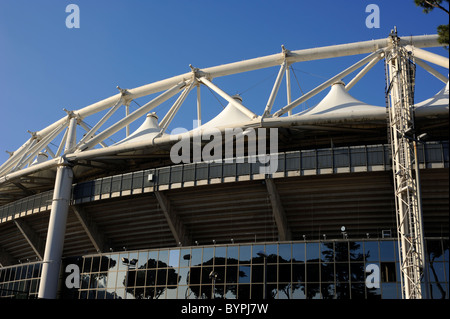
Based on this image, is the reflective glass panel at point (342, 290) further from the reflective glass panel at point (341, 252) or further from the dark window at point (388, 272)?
the dark window at point (388, 272)

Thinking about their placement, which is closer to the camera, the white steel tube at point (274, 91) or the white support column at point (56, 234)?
the white steel tube at point (274, 91)

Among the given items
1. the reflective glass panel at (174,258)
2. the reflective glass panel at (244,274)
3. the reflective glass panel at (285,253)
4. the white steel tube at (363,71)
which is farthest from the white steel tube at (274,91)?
the reflective glass panel at (174,258)

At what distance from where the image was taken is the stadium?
3384 centimetres

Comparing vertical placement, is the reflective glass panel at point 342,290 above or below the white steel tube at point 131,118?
below

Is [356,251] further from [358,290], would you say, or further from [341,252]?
[358,290]

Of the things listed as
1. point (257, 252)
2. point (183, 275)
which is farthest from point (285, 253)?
point (183, 275)

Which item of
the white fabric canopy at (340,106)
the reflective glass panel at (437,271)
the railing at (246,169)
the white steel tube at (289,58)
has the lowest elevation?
the reflective glass panel at (437,271)

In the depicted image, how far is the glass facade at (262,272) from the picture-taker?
3319 centimetres

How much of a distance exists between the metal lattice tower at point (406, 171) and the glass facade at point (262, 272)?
1.38 metres

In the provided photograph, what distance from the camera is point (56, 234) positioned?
42.3m

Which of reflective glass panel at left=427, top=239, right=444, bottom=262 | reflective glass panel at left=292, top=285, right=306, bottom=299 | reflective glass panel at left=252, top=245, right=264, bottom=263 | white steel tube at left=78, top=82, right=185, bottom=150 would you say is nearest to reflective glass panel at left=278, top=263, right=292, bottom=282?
reflective glass panel at left=292, top=285, right=306, bottom=299

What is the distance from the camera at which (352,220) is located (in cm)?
3884

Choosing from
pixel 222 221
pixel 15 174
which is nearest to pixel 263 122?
pixel 222 221

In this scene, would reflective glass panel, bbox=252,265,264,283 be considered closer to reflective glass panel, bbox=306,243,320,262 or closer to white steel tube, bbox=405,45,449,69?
reflective glass panel, bbox=306,243,320,262
